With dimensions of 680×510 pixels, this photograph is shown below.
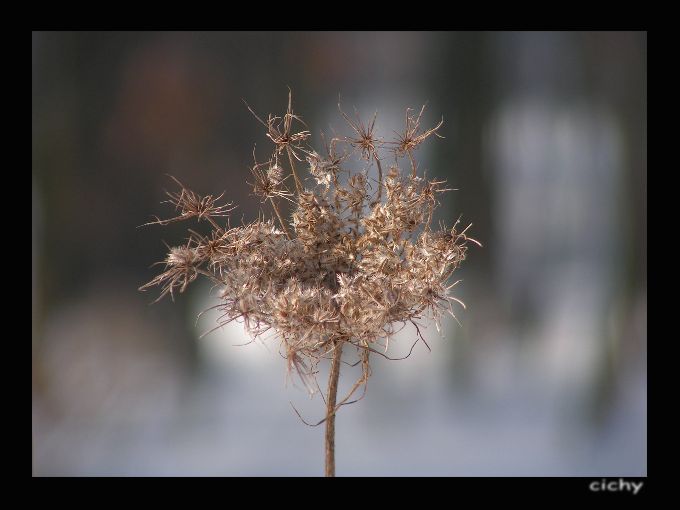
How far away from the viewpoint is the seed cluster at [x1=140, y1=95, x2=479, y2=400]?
188 cm

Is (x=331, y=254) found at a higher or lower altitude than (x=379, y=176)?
lower

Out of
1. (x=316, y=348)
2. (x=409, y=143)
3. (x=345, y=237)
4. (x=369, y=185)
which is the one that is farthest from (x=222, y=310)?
(x=409, y=143)

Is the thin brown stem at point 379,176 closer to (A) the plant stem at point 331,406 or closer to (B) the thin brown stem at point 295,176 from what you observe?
(B) the thin brown stem at point 295,176

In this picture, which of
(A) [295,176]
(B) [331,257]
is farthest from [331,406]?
(A) [295,176]

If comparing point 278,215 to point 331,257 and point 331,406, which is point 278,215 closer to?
point 331,257

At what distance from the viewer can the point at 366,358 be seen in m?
1.96

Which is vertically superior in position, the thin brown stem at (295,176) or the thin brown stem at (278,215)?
the thin brown stem at (295,176)

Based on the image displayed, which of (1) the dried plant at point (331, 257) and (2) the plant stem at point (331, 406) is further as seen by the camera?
(2) the plant stem at point (331, 406)

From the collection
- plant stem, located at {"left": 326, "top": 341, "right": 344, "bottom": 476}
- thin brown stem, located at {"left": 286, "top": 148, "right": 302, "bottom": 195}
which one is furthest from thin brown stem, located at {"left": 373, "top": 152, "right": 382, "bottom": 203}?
plant stem, located at {"left": 326, "top": 341, "right": 344, "bottom": 476}

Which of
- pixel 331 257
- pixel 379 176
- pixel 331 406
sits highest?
pixel 379 176

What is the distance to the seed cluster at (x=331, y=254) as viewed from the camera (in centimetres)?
188

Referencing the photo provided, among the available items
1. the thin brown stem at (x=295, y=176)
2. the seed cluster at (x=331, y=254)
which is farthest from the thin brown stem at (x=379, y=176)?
the thin brown stem at (x=295, y=176)

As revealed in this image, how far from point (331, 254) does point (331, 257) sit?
0.01m

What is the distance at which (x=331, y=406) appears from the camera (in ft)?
6.97
